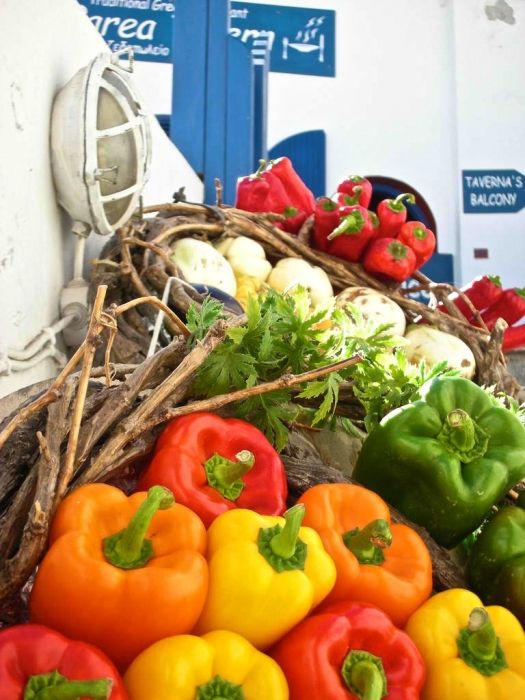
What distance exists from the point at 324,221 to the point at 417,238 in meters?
0.40

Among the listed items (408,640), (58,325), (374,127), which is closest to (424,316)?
(58,325)

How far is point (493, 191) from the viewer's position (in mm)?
8758

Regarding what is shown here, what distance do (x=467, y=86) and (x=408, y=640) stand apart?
861cm

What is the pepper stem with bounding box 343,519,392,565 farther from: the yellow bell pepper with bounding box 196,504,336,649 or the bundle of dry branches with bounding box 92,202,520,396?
the bundle of dry branches with bounding box 92,202,520,396

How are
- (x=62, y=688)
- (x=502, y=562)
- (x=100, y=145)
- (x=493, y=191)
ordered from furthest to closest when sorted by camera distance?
(x=493, y=191), (x=100, y=145), (x=502, y=562), (x=62, y=688)

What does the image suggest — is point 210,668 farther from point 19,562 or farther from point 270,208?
point 270,208

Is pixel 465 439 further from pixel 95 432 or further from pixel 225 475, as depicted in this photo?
pixel 95 432

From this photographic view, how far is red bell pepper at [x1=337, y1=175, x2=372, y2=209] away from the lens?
3566 mm

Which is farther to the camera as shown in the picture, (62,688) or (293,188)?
(293,188)

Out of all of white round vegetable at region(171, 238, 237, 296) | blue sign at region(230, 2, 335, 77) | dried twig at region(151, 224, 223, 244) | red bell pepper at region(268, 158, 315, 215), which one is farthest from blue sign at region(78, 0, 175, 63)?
white round vegetable at region(171, 238, 237, 296)

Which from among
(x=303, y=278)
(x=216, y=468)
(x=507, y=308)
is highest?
(x=303, y=278)

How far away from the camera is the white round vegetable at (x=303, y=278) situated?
3152 millimetres

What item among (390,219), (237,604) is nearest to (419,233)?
(390,219)

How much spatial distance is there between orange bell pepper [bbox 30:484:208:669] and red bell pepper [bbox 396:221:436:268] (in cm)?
262
